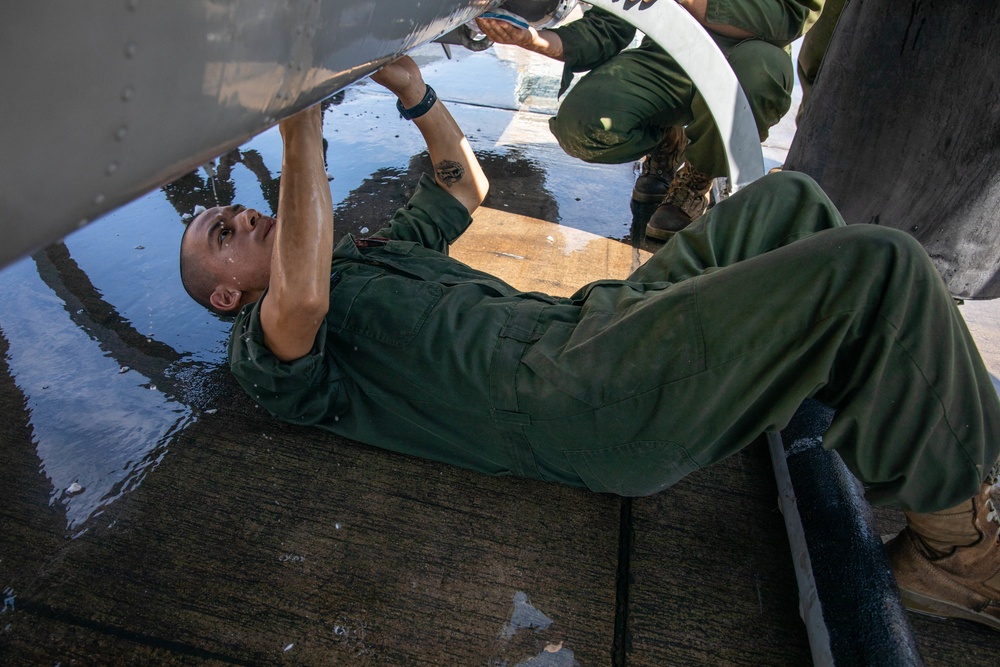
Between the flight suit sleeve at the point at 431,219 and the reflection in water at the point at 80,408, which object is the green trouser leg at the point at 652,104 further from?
the reflection in water at the point at 80,408

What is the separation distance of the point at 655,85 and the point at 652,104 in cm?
9

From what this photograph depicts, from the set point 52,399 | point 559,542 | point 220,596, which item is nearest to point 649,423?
point 559,542

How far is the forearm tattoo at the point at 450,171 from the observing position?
2043 millimetres

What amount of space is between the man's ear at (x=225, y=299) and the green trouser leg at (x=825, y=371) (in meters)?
0.97

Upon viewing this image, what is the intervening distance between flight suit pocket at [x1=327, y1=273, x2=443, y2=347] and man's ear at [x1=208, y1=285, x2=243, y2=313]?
1.05 ft

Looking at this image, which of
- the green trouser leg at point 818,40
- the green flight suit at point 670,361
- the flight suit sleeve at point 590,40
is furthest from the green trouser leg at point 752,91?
the green flight suit at point 670,361

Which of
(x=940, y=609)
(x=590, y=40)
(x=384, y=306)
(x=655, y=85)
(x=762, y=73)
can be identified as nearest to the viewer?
(x=940, y=609)

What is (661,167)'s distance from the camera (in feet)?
10.8

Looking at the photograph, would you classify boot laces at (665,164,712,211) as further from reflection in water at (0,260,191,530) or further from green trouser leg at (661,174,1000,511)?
reflection in water at (0,260,191,530)

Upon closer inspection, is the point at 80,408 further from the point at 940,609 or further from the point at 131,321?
the point at 940,609

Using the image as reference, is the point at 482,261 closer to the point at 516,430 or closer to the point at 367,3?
the point at 516,430

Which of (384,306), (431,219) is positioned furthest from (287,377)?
(431,219)

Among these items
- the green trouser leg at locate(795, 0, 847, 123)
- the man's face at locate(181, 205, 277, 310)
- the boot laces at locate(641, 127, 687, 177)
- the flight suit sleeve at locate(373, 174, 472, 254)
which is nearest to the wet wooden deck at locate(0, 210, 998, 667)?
the man's face at locate(181, 205, 277, 310)

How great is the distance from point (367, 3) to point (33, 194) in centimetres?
43
